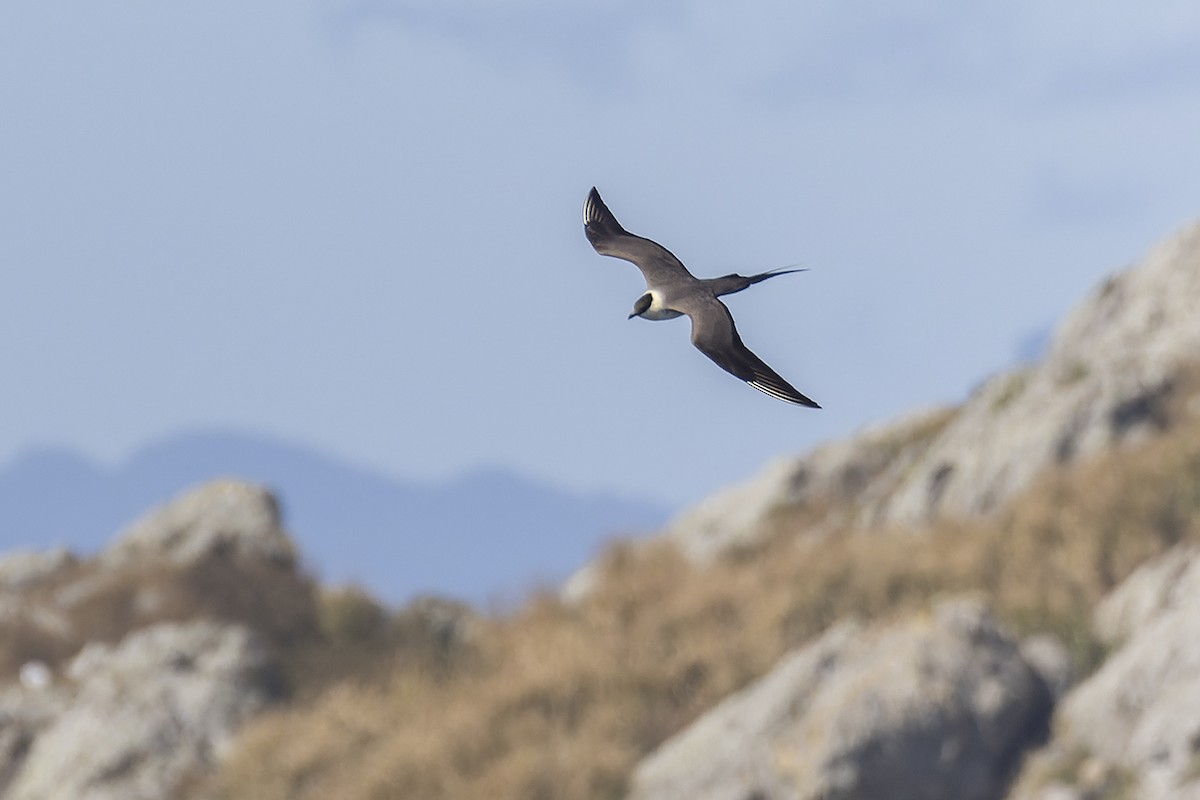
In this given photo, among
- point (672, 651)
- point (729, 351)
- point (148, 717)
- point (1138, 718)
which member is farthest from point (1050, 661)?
Answer: point (148, 717)

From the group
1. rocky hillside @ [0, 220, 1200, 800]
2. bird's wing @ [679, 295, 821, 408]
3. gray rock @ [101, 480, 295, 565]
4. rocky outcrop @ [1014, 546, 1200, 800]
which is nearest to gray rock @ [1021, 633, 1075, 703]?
rocky hillside @ [0, 220, 1200, 800]

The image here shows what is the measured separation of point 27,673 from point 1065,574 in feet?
42.5

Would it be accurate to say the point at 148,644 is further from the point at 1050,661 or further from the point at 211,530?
the point at 1050,661

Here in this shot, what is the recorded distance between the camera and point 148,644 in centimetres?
2153

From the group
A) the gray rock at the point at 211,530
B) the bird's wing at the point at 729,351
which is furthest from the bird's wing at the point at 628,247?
the gray rock at the point at 211,530

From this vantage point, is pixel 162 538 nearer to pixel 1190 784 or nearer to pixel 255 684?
pixel 255 684

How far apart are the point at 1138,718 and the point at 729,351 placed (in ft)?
20.0

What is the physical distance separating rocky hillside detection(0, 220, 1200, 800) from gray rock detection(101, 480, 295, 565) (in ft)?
0.16

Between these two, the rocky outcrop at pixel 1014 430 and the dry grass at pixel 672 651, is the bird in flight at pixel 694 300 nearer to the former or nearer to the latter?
the dry grass at pixel 672 651

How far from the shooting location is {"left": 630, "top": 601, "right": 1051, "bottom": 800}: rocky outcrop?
47.5ft

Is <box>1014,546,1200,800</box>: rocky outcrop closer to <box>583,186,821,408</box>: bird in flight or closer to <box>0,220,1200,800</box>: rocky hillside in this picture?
<box>0,220,1200,800</box>: rocky hillside

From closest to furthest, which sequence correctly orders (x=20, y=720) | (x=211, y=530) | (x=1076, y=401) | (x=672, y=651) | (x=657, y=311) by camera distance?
1. (x=657, y=311)
2. (x=672, y=651)
3. (x=20, y=720)
4. (x=1076, y=401)
5. (x=211, y=530)

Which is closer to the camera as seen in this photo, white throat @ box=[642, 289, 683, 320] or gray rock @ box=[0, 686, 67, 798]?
white throat @ box=[642, 289, 683, 320]

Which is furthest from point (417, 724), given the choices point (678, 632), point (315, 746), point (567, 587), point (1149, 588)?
point (1149, 588)
